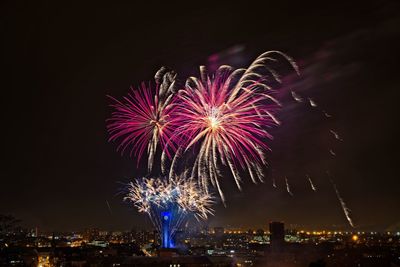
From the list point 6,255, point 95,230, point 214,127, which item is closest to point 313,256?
point 6,255

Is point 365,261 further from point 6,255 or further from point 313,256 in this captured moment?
point 6,255

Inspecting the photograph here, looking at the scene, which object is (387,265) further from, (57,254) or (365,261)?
(57,254)

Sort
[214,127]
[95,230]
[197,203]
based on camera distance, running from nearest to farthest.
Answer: [214,127] → [197,203] → [95,230]

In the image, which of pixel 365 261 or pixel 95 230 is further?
pixel 95 230

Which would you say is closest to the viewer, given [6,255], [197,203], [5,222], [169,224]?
[197,203]

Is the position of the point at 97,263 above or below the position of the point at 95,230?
below

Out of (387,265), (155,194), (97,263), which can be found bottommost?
(387,265)
